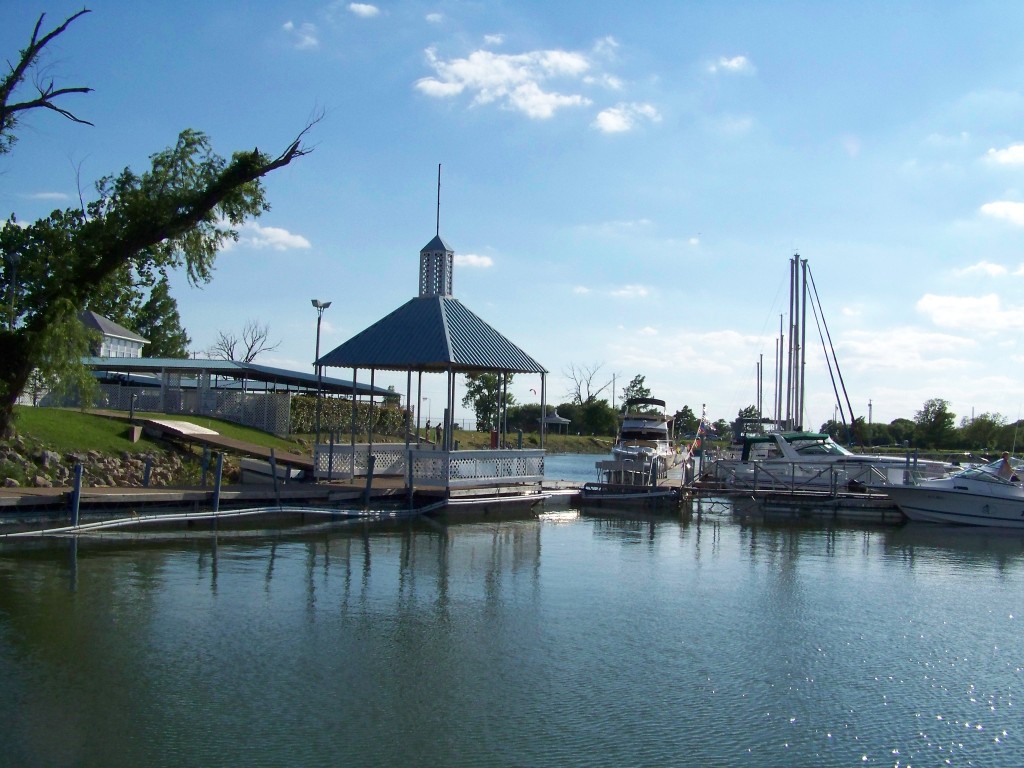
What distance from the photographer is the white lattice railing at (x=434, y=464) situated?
2623 centimetres

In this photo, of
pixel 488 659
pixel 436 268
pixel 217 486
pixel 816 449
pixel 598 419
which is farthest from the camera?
pixel 598 419

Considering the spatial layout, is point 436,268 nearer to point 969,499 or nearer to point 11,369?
point 11,369

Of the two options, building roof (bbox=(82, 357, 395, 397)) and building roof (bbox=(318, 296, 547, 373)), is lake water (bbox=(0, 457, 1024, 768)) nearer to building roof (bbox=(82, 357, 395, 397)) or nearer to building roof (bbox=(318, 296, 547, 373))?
building roof (bbox=(318, 296, 547, 373))

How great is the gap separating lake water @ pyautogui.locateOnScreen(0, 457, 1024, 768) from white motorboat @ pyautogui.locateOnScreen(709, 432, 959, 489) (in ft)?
38.5

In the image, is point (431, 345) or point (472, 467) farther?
point (472, 467)

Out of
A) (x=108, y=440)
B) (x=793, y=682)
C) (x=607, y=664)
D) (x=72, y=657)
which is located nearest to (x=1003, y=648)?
(x=793, y=682)

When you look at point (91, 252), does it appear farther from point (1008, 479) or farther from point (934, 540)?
point (1008, 479)

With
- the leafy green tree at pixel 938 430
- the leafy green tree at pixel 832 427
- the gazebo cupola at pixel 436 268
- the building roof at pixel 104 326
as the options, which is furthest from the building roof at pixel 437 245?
the leafy green tree at pixel 938 430

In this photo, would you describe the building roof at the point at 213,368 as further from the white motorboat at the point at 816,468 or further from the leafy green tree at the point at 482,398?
the leafy green tree at the point at 482,398

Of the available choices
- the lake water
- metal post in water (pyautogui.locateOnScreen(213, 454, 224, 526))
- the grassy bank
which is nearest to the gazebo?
the grassy bank

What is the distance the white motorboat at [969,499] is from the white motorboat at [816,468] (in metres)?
1.83

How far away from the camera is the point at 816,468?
3350cm

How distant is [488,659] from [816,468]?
79.0 feet

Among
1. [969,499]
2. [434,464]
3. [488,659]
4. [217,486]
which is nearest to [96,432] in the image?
[217,486]
